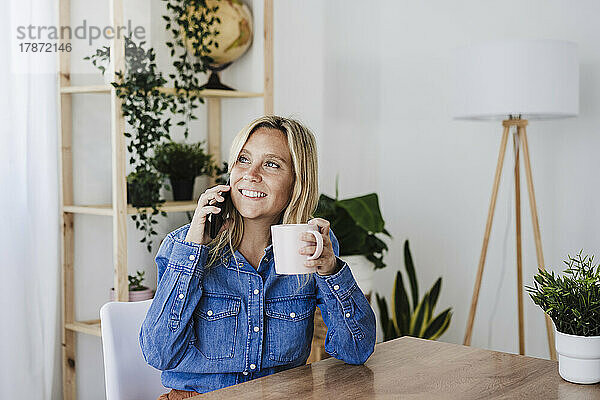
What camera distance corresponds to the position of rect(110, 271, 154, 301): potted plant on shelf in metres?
2.83

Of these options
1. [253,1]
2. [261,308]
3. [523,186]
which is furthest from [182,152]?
[261,308]

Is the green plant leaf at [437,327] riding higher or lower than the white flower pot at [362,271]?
lower

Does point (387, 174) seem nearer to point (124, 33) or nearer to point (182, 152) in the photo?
point (182, 152)

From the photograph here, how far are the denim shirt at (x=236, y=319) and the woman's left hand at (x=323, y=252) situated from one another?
3 centimetres

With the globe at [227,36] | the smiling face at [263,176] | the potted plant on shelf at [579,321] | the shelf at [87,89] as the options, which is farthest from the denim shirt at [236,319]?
the globe at [227,36]

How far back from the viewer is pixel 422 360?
1478 mm

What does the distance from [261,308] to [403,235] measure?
1952 mm

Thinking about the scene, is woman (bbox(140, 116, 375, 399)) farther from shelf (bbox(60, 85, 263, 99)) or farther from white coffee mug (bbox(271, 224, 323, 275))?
shelf (bbox(60, 85, 263, 99))

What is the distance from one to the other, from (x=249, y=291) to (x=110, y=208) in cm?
136

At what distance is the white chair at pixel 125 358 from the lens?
1.55 meters

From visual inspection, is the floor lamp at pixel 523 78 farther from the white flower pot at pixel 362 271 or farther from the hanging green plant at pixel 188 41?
the hanging green plant at pixel 188 41

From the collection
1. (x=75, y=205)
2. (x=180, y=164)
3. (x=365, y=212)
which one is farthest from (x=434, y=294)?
(x=75, y=205)

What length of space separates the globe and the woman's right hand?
5.64ft

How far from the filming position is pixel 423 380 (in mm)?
1341
